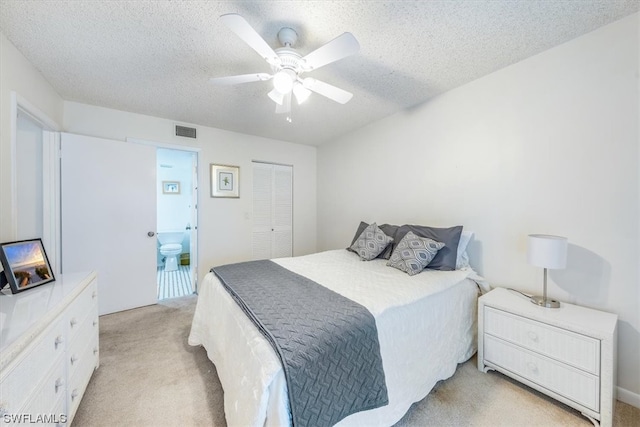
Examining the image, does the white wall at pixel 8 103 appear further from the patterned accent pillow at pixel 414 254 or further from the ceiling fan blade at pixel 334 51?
the patterned accent pillow at pixel 414 254

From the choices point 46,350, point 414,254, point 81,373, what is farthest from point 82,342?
point 414,254

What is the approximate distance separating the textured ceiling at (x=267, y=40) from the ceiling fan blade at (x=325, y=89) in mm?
262

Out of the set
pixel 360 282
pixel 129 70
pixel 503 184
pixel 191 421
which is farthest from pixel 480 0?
pixel 191 421

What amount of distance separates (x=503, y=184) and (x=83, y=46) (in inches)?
138

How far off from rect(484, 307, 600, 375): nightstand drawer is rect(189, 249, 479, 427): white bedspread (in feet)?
0.77

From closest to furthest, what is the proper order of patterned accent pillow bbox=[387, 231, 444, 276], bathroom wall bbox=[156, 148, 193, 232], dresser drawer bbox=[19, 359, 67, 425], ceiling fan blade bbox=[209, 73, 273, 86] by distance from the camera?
dresser drawer bbox=[19, 359, 67, 425] < ceiling fan blade bbox=[209, 73, 273, 86] < patterned accent pillow bbox=[387, 231, 444, 276] < bathroom wall bbox=[156, 148, 193, 232]

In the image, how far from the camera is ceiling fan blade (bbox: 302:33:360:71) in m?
1.28

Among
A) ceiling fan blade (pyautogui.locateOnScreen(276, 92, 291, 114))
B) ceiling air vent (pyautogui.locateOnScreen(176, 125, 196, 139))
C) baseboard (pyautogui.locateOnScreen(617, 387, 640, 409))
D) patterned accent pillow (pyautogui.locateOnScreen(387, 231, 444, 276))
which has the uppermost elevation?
ceiling air vent (pyautogui.locateOnScreen(176, 125, 196, 139))

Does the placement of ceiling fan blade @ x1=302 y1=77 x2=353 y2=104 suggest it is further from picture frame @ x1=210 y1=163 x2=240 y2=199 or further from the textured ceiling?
picture frame @ x1=210 y1=163 x2=240 y2=199

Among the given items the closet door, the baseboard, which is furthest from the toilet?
the baseboard

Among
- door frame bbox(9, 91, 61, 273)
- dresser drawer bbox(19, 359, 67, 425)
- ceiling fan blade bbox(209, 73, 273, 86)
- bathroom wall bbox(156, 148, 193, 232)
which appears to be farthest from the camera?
bathroom wall bbox(156, 148, 193, 232)

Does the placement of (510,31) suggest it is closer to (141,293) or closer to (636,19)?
(636,19)

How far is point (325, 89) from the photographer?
6.00 ft

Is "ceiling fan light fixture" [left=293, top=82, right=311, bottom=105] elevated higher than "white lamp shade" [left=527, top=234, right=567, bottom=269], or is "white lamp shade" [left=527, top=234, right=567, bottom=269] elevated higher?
"ceiling fan light fixture" [left=293, top=82, right=311, bottom=105]
